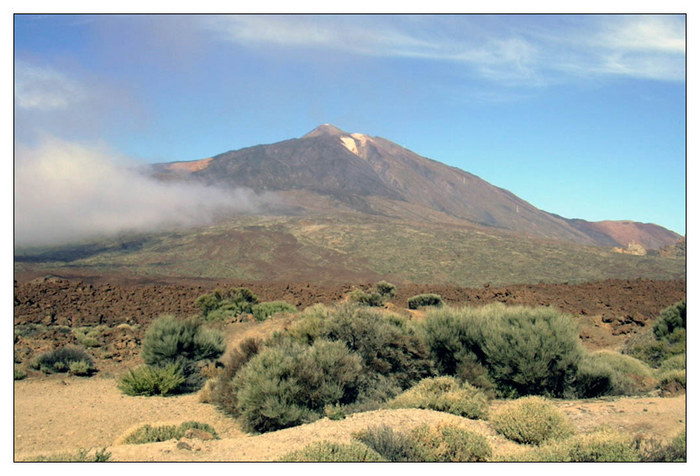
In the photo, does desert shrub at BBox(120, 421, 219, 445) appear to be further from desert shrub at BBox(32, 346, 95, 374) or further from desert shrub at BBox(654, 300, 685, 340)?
desert shrub at BBox(654, 300, 685, 340)

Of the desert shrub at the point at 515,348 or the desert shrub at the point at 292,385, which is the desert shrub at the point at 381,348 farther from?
the desert shrub at the point at 292,385

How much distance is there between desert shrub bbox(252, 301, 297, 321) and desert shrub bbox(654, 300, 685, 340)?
1333 centimetres

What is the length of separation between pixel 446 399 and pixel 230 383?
164 inches

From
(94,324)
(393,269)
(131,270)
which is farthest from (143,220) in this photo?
(94,324)

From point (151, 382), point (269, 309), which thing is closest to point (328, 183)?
point (269, 309)

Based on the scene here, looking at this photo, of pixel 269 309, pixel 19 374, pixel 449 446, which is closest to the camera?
pixel 449 446

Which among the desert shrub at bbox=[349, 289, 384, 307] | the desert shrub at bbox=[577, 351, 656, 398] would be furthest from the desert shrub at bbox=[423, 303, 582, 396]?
the desert shrub at bbox=[349, 289, 384, 307]

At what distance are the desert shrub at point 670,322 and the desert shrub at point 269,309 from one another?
43.7 ft

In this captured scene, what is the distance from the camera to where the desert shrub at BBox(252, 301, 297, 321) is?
70.5ft

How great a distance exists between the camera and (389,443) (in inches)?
239

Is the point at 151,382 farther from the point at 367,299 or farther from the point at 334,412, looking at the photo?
the point at 367,299

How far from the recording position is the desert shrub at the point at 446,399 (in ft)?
26.0

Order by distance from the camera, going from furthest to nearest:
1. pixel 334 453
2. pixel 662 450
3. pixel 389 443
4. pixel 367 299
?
pixel 367 299, pixel 389 443, pixel 662 450, pixel 334 453

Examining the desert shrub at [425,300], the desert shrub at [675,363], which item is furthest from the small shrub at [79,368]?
the desert shrub at [425,300]
